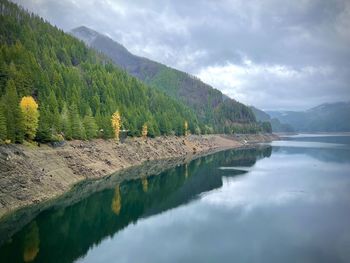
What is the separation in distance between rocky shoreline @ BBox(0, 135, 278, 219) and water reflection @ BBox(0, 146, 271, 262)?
6795 mm

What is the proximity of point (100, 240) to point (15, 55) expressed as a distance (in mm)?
112640

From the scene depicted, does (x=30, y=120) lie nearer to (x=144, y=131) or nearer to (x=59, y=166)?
(x=59, y=166)

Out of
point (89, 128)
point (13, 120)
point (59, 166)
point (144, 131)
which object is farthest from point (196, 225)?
point (144, 131)

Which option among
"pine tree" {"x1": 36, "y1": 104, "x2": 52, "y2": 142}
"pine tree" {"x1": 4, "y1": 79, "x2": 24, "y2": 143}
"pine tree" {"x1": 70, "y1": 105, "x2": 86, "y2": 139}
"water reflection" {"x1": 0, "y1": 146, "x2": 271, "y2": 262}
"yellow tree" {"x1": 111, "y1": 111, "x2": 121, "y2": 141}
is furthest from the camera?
"yellow tree" {"x1": 111, "y1": 111, "x2": 121, "y2": 141}

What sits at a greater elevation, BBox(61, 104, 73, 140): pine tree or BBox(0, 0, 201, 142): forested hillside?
BBox(0, 0, 201, 142): forested hillside

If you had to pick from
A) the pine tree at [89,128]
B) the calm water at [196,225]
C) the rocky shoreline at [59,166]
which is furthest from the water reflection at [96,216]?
the pine tree at [89,128]

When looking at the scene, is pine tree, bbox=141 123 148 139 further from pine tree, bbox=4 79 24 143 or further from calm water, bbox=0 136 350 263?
pine tree, bbox=4 79 24 143

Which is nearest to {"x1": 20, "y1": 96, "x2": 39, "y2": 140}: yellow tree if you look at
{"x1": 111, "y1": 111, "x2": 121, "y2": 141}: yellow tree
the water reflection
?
the water reflection

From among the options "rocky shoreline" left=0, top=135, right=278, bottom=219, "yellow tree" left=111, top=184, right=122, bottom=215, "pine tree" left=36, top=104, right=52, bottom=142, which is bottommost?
"yellow tree" left=111, top=184, right=122, bottom=215

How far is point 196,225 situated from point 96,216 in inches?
777

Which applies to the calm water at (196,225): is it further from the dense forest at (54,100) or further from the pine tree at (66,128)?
the pine tree at (66,128)

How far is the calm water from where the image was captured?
43781mm

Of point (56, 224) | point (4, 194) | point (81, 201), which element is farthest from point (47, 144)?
point (56, 224)

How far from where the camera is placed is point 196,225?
2249 inches
